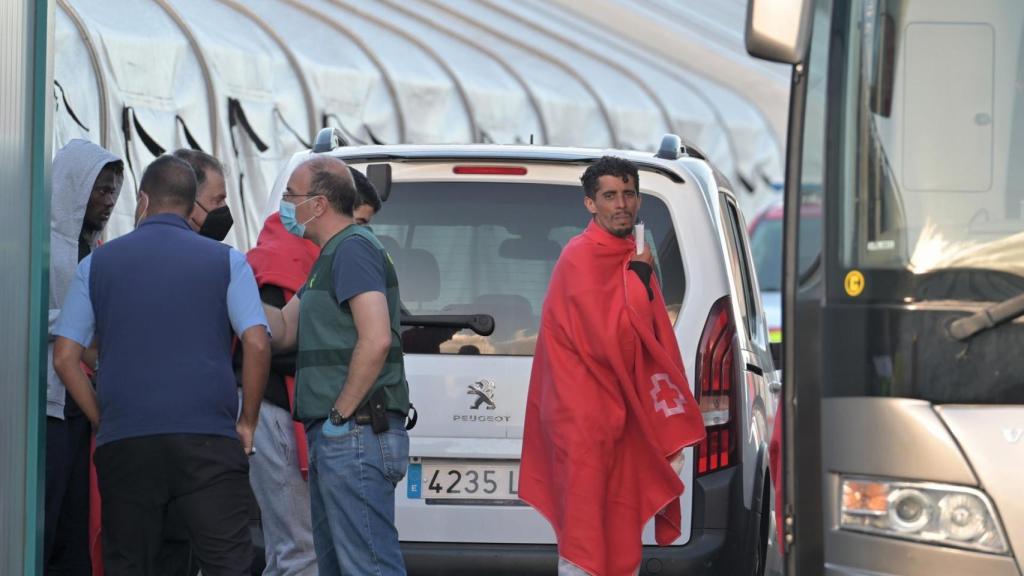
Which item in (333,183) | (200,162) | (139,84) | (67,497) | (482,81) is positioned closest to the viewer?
(333,183)

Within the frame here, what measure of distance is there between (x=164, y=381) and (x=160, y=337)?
131 mm

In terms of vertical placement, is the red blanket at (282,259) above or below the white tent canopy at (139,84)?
below

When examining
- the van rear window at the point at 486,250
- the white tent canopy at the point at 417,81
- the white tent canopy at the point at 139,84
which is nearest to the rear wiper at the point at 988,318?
the van rear window at the point at 486,250

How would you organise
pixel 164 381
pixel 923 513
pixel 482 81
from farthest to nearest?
pixel 482 81
pixel 164 381
pixel 923 513

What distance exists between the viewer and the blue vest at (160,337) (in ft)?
18.9

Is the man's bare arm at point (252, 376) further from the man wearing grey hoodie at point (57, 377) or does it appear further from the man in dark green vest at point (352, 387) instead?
the man wearing grey hoodie at point (57, 377)

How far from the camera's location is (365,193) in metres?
6.38

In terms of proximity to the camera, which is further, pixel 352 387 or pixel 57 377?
pixel 57 377

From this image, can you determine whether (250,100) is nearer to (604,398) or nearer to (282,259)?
(282,259)

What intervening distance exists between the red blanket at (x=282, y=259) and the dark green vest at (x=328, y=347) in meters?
0.46

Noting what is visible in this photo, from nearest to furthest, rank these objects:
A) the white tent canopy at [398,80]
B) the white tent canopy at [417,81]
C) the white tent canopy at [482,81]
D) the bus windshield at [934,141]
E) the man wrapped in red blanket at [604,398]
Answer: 1. the bus windshield at [934,141]
2. the man wrapped in red blanket at [604,398]
3. the white tent canopy at [398,80]
4. the white tent canopy at [417,81]
5. the white tent canopy at [482,81]

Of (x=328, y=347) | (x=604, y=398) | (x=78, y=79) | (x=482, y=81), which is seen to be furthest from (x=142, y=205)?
(x=482, y=81)

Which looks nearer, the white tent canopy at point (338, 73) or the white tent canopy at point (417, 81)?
the white tent canopy at point (338, 73)

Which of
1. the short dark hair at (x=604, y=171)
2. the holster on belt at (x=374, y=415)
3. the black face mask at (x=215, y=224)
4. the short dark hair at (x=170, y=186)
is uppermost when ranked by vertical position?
the short dark hair at (x=604, y=171)
